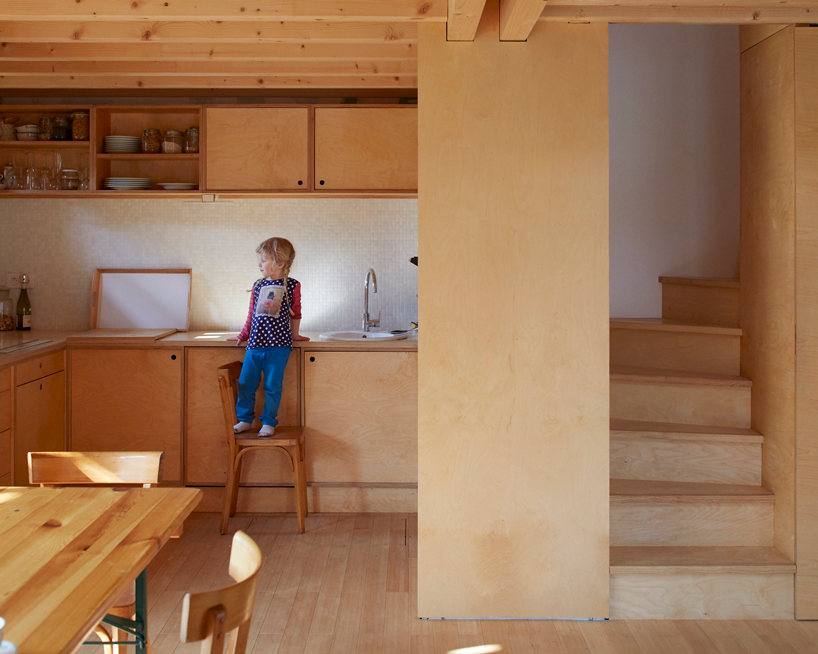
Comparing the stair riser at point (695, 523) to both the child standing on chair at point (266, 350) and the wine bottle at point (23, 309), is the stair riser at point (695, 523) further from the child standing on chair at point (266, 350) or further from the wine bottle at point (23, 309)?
the wine bottle at point (23, 309)

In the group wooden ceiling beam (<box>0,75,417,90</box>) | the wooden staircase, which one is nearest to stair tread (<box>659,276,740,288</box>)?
the wooden staircase

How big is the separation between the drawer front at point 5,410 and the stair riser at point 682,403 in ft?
9.21

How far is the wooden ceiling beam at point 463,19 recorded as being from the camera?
2.30m

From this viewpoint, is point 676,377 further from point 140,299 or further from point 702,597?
point 140,299

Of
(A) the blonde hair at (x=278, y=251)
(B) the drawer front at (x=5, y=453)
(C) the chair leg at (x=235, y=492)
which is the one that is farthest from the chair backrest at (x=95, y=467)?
(A) the blonde hair at (x=278, y=251)

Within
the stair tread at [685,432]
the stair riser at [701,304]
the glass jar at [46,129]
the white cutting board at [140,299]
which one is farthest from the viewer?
the white cutting board at [140,299]

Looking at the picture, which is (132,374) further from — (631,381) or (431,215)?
(631,381)

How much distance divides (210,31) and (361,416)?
2.01 meters

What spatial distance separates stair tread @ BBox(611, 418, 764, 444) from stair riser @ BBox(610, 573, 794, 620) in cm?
56

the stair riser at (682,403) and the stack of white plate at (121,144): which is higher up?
the stack of white plate at (121,144)

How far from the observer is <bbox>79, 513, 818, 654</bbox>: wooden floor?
8.15 ft

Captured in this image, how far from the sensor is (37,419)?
3.53 metres

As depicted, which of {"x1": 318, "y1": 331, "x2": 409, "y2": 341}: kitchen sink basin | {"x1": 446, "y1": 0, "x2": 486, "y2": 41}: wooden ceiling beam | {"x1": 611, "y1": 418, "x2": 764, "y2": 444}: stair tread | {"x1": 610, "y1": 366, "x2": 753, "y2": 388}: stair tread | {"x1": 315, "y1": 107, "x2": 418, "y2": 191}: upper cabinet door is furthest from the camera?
{"x1": 315, "y1": 107, "x2": 418, "y2": 191}: upper cabinet door

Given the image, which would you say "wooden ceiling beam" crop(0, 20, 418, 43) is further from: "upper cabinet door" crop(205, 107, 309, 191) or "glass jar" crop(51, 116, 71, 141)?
"glass jar" crop(51, 116, 71, 141)
